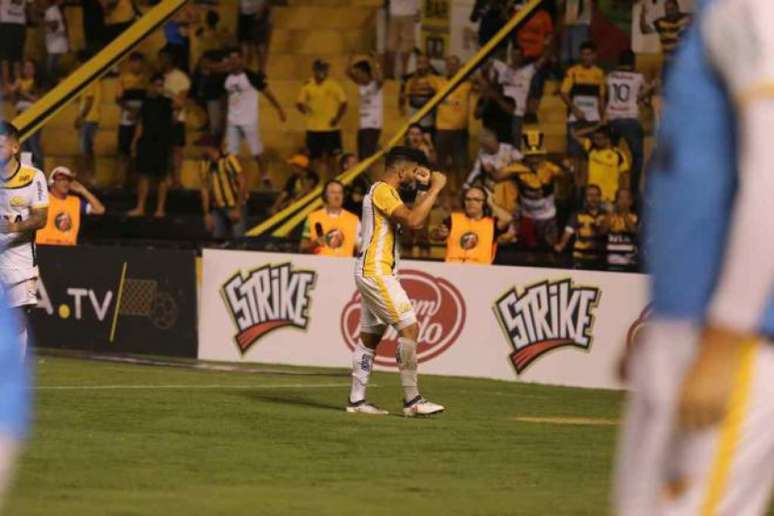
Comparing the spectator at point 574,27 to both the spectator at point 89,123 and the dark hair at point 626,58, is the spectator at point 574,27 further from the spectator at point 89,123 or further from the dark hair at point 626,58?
the spectator at point 89,123

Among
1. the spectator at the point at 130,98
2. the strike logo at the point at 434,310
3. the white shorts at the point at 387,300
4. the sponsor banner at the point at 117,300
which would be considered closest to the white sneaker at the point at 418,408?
the white shorts at the point at 387,300

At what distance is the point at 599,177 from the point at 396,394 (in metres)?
6.38

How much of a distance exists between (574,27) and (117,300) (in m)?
7.62

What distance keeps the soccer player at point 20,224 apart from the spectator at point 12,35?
12600mm

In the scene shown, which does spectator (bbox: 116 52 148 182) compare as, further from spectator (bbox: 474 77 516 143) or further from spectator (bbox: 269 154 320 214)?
spectator (bbox: 474 77 516 143)

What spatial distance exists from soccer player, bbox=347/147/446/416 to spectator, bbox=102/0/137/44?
1441cm

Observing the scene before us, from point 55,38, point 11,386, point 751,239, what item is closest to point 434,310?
point 55,38

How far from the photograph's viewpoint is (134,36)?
95.3ft

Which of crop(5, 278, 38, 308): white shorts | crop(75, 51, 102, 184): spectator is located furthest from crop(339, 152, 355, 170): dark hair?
crop(5, 278, 38, 308): white shorts

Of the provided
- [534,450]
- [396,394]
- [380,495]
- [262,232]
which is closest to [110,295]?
[262,232]

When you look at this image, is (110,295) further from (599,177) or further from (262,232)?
(599,177)

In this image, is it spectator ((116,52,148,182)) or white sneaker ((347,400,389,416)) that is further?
spectator ((116,52,148,182))

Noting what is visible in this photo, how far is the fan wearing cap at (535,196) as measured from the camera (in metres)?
23.7

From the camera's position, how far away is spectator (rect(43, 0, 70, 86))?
2978cm
